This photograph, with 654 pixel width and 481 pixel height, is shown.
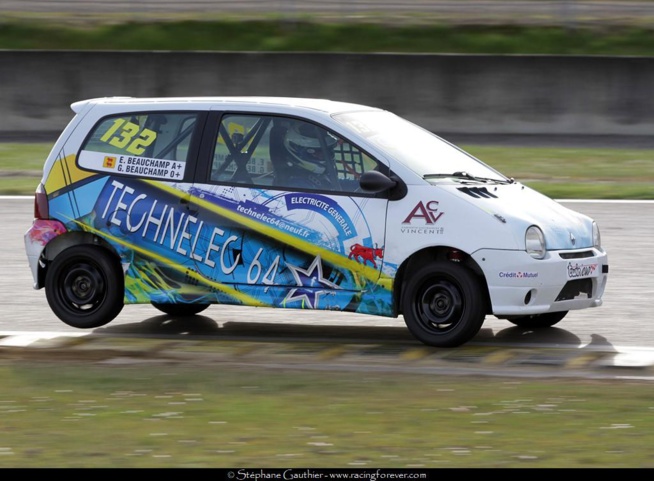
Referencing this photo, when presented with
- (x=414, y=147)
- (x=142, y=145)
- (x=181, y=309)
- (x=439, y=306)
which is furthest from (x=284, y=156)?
(x=181, y=309)

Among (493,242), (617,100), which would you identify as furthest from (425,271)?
(617,100)

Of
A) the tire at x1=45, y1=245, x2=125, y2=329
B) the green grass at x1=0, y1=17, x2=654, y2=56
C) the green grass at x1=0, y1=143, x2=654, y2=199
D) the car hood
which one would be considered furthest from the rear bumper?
the green grass at x1=0, y1=17, x2=654, y2=56

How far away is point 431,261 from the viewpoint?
908cm

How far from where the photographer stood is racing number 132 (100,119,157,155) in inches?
384

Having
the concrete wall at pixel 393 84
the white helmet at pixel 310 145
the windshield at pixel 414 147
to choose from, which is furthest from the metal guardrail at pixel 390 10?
the white helmet at pixel 310 145

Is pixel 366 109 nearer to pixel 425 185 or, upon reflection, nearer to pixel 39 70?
pixel 425 185

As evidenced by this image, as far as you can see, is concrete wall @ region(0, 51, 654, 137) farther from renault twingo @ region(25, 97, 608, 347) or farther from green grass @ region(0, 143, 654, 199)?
renault twingo @ region(25, 97, 608, 347)

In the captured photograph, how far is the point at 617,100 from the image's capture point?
79.9 ft

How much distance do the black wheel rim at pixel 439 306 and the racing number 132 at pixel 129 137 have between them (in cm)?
234

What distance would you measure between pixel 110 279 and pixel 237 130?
1.44 m

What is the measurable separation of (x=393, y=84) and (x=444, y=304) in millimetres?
16155

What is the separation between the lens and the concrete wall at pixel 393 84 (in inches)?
958

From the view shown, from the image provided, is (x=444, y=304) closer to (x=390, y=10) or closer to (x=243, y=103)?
(x=243, y=103)

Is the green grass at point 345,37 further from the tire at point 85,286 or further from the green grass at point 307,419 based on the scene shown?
the green grass at point 307,419
